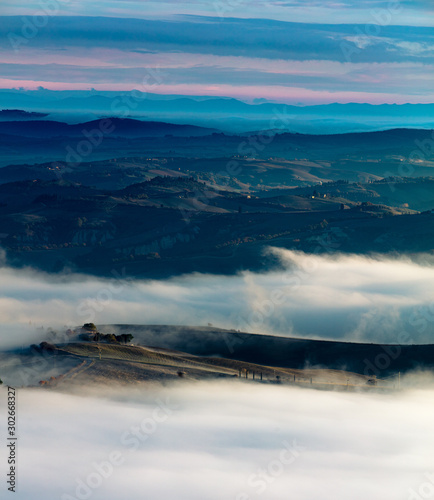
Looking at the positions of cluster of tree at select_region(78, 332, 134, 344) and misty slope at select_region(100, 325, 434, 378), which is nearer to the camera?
misty slope at select_region(100, 325, 434, 378)

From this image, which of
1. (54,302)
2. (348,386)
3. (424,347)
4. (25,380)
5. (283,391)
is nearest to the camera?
(25,380)

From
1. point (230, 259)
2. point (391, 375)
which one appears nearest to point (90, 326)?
point (391, 375)

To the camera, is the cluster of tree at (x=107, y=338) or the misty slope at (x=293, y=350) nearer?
the misty slope at (x=293, y=350)

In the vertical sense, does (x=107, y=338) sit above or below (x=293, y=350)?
below

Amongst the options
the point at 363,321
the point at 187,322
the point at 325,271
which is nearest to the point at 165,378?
the point at 187,322

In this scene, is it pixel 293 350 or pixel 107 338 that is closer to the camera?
pixel 107 338

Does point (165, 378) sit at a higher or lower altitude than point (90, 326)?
lower

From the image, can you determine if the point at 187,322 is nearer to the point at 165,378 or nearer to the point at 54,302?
the point at 54,302

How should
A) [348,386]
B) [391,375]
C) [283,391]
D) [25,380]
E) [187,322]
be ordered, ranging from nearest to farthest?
[25,380], [283,391], [348,386], [391,375], [187,322]

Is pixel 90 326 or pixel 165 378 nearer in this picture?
pixel 165 378

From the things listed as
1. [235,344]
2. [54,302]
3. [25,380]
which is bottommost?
[25,380]

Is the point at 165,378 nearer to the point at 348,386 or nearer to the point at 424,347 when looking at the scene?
the point at 348,386
